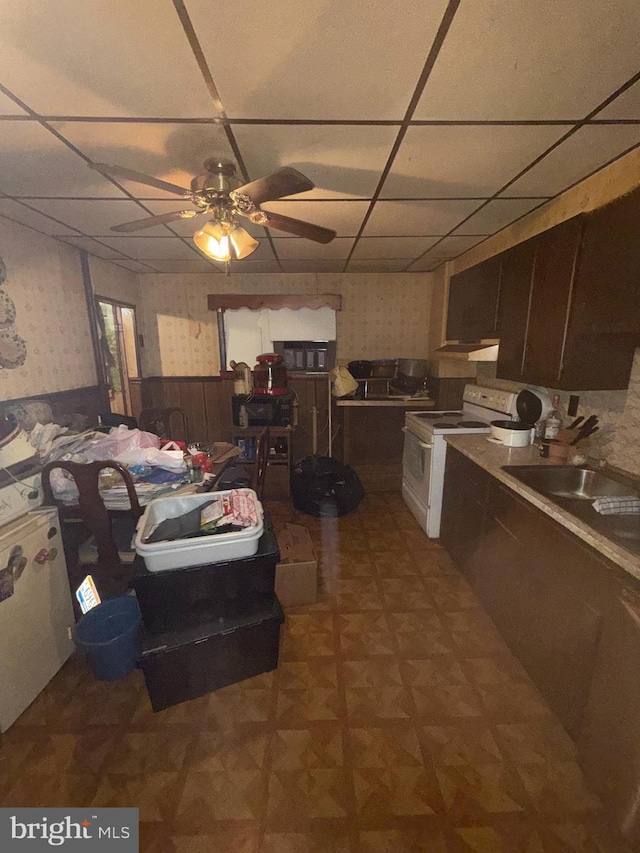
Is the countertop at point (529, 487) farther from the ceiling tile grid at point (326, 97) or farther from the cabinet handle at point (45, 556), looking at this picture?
the cabinet handle at point (45, 556)

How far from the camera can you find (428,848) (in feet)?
3.59

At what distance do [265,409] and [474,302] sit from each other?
212 cm

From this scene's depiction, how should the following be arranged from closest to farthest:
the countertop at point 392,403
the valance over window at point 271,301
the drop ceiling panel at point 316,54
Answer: the drop ceiling panel at point 316,54
the countertop at point 392,403
the valance over window at point 271,301

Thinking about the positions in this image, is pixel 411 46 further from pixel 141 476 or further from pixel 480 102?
pixel 141 476

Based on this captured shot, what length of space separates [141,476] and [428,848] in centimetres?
186

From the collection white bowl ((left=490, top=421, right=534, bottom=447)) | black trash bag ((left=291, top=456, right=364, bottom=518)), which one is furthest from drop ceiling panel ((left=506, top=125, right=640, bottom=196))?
black trash bag ((left=291, top=456, right=364, bottom=518))

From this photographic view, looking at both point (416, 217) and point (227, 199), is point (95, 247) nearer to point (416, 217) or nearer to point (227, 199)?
point (227, 199)

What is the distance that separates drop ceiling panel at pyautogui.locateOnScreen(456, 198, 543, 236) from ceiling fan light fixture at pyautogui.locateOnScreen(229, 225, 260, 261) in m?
1.43

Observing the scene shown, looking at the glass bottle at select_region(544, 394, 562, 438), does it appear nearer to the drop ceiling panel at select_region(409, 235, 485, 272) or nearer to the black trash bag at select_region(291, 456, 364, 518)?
the drop ceiling panel at select_region(409, 235, 485, 272)

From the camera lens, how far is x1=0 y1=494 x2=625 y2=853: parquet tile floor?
3.72 ft

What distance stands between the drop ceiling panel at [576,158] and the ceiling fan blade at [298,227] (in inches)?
40.4

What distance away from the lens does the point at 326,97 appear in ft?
3.87

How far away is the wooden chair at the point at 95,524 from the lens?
1.62 m

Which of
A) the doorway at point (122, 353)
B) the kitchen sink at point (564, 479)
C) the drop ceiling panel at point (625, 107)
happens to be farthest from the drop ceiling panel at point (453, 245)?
the doorway at point (122, 353)
